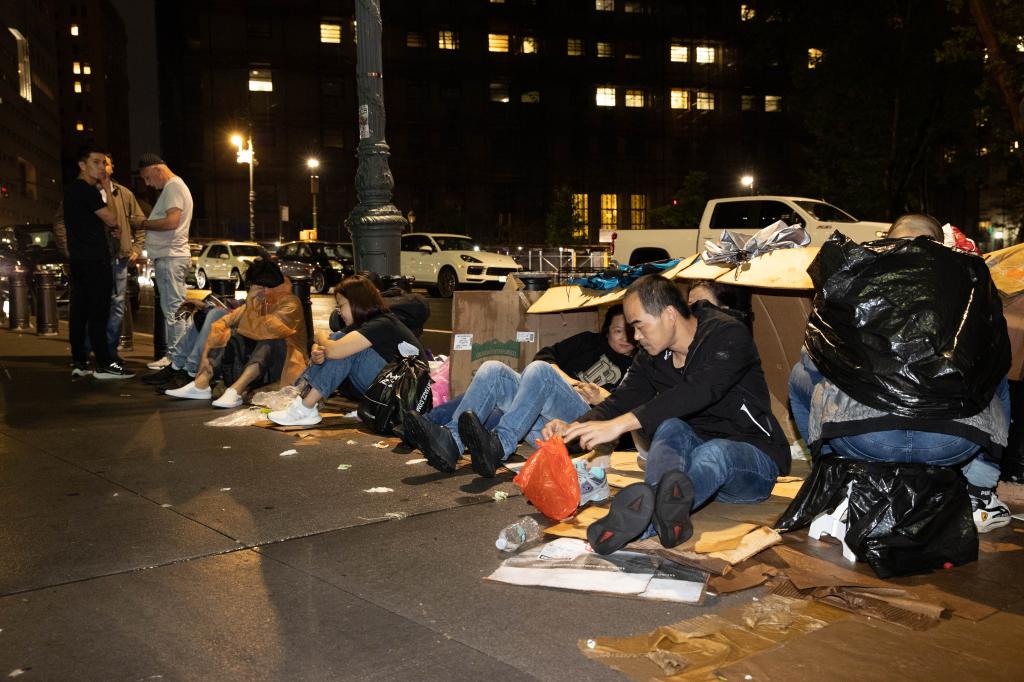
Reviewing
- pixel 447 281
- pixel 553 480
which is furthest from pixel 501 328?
pixel 447 281

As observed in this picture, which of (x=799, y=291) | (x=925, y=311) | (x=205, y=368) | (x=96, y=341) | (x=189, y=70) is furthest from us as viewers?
(x=189, y=70)

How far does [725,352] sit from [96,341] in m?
7.27

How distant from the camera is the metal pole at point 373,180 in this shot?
8.65m

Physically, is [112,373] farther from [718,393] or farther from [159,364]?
[718,393]

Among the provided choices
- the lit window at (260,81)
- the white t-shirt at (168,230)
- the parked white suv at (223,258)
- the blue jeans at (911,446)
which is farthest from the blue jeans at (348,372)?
the lit window at (260,81)

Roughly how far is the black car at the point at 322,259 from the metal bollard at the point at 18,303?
1172cm

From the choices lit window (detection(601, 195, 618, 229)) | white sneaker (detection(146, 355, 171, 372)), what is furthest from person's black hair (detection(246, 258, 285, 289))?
lit window (detection(601, 195, 618, 229))

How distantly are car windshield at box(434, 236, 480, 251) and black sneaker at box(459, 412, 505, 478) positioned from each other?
21.2m

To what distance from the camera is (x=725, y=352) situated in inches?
174

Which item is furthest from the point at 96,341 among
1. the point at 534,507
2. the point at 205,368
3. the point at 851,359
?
the point at 851,359

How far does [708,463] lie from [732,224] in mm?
15870

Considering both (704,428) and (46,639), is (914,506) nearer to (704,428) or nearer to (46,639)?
(704,428)

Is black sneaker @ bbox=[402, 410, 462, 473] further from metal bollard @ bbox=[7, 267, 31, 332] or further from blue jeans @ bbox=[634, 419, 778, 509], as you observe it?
metal bollard @ bbox=[7, 267, 31, 332]

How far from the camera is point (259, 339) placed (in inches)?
310
